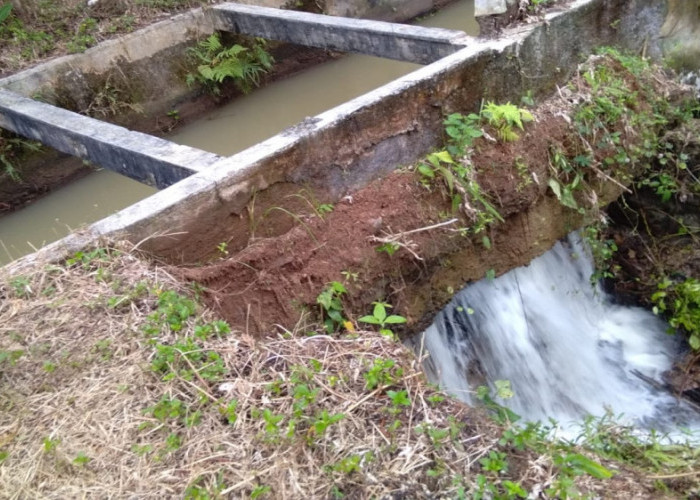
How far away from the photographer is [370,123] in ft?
13.4

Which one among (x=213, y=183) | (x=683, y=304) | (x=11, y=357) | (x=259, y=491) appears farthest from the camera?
(x=683, y=304)

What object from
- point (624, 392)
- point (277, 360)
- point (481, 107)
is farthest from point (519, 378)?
point (277, 360)

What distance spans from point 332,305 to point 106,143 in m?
1.93

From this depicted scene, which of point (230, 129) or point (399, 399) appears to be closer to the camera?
point (399, 399)

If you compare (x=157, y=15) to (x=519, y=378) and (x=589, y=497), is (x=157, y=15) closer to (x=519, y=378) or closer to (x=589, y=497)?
(x=519, y=378)

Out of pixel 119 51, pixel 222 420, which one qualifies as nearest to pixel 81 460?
pixel 222 420

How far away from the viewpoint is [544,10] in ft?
15.6

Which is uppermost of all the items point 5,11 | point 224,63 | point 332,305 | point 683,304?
point 5,11

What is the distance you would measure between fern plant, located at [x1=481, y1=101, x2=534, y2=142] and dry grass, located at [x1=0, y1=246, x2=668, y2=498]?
2019 mm

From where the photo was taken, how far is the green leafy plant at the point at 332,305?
11.9 ft

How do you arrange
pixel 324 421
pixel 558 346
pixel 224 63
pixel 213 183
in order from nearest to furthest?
1. pixel 324 421
2. pixel 213 183
3. pixel 558 346
4. pixel 224 63

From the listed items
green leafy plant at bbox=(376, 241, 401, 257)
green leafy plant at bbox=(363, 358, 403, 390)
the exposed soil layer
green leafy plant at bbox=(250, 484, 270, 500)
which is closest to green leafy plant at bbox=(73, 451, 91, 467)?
green leafy plant at bbox=(250, 484, 270, 500)

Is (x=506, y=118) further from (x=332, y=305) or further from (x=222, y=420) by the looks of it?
(x=222, y=420)

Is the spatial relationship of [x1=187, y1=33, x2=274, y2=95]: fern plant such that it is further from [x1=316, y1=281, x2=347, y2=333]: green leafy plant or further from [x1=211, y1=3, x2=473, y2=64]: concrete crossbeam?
[x1=316, y1=281, x2=347, y2=333]: green leafy plant
